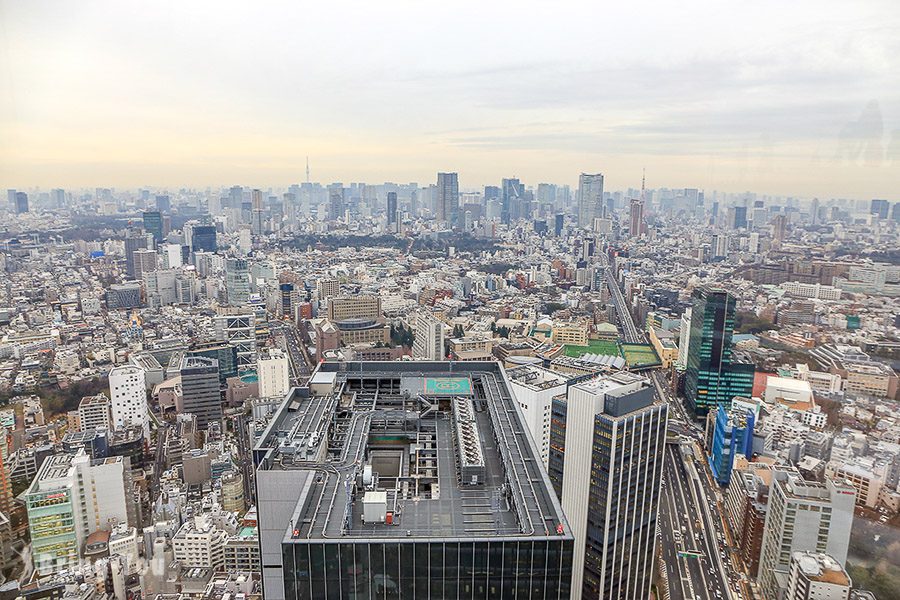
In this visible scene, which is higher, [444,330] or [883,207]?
[883,207]

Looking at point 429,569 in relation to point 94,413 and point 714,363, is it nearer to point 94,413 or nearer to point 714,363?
point 94,413

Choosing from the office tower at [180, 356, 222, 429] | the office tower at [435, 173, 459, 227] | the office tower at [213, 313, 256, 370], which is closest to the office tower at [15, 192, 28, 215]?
the office tower at [180, 356, 222, 429]

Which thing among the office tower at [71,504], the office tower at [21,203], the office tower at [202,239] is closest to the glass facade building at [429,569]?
the office tower at [71,504]

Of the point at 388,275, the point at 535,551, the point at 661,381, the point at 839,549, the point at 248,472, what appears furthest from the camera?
the point at 388,275

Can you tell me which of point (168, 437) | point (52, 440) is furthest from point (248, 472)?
point (52, 440)

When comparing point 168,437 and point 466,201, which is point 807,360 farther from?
point 466,201

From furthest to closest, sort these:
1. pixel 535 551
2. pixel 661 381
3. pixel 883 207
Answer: pixel 661 381, pixel 883 207, pixel 535 551
